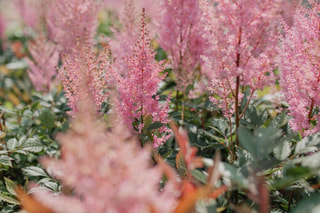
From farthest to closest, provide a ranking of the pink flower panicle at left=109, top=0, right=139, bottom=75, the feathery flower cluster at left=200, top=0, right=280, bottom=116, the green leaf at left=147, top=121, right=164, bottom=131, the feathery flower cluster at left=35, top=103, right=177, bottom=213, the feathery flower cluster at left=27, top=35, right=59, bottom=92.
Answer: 1. the feathery flower cluster at left=27, top=35, right=59, bottom=92
2. the pink flower panicle at left=109, top=0, right=139, bottom=75
3. the green leaf at left=147, top=121, right=164, bottom=131
4. the feathery flower cluster at left=200, top=0, right=280, bottom=116
5. the feathery flower cluster at left=35, top=103, right=177, bottom=213

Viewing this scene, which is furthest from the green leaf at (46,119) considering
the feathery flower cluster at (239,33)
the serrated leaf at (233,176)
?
the serrated leaf at (233,176)

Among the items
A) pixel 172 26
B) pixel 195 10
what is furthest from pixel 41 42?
pixel 195 10

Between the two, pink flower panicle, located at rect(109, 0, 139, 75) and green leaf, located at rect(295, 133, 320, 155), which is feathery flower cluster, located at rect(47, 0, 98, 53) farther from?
green leaf, located at rect(295, 133, 320, 155)

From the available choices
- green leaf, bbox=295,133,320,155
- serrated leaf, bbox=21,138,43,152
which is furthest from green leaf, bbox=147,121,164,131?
serrated leaf, bbox=21,138,43,152

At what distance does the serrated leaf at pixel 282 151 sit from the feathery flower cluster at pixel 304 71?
24 cm

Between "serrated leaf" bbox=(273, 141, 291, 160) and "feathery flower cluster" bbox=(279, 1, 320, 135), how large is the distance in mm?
235

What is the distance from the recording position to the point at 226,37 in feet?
3.51

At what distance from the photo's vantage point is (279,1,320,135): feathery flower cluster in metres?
1.09

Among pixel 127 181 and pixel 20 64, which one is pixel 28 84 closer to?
pixel 20 64

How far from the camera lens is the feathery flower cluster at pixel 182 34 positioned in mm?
1880

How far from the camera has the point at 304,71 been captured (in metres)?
1.09

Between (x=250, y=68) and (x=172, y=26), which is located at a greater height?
(x=172, y=26)

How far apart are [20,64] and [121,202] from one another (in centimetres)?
386

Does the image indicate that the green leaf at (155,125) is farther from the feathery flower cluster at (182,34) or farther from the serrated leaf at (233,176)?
the feathery flower cluster at (182,34)
